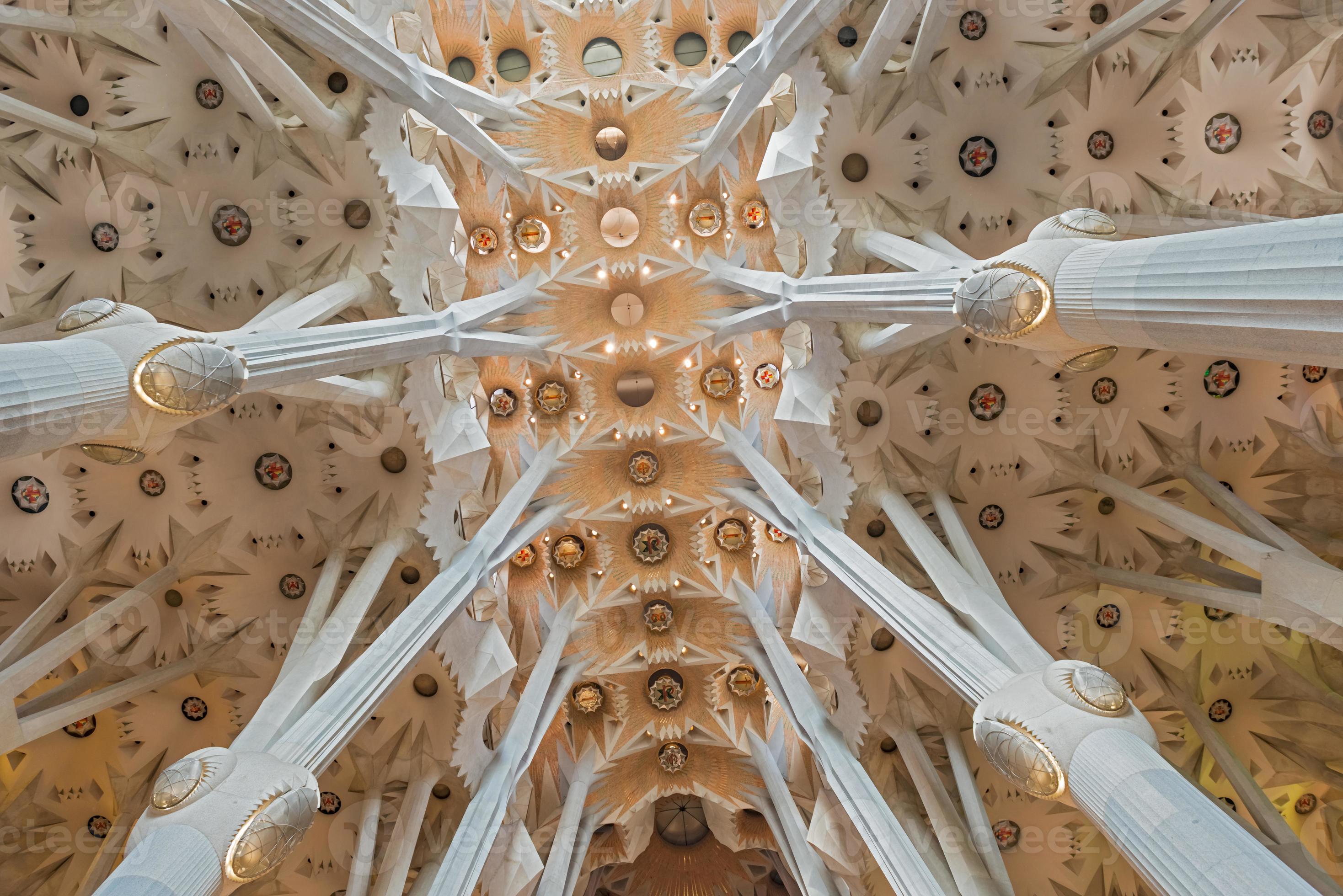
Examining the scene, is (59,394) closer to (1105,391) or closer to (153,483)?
(153,483)

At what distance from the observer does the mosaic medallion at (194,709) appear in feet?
44.7

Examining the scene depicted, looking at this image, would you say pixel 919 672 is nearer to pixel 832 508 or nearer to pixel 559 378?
pixel 832 508

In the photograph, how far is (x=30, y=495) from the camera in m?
12.4

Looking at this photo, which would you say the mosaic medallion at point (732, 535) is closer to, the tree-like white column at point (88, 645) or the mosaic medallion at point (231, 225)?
the tree-like white column at point (88, 645)

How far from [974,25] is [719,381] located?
23.7ft

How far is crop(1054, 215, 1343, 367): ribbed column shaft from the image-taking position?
4.30 m

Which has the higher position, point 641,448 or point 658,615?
point 641,448

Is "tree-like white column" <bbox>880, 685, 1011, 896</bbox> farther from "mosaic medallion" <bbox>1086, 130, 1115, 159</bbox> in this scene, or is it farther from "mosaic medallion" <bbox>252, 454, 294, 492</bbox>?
"mosaic medallion" <bbox>252, 454, 294, 492</bbox>

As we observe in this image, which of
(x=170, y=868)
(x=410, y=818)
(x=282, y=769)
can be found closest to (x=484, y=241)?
(x=410, y=818)

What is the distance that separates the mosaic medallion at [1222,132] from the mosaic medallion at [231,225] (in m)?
11.8

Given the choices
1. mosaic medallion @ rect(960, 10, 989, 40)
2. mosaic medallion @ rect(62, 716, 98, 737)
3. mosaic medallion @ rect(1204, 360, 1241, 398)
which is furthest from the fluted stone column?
mosaic medallion @ rect(1204, 360, 1241, 398)

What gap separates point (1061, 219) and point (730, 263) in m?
8.57

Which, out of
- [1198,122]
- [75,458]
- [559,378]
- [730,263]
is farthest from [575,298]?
[1198,122]

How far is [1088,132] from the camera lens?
437 inches
